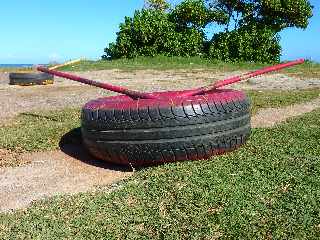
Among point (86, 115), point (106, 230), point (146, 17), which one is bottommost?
point (106, 230)

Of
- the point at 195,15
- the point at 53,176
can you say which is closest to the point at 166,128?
the point at 53,176

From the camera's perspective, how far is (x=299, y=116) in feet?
25.2

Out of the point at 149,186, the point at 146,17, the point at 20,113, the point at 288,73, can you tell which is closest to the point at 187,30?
the point at 146,17

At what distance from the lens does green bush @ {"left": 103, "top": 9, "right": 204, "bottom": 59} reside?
24.5 meters

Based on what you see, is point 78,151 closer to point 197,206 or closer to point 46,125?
point 46,125

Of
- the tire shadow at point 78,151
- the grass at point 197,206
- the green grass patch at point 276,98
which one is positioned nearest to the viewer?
the grass at point 197,206

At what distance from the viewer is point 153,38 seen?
2462cm

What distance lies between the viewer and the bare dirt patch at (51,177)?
4.75 m

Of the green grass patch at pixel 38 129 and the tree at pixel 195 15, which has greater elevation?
the tree at pixel 195 15

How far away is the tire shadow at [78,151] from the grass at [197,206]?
0.61 m

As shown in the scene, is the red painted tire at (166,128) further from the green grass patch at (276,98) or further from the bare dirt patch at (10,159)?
the green grass patch at (276,98)

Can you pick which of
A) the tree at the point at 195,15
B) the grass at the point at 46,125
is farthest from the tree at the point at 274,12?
the grass at the point at 46,125

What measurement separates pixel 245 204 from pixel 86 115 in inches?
91.2

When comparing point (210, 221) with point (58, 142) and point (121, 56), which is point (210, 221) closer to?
point (58, 142)
